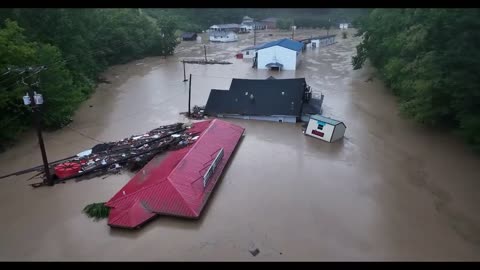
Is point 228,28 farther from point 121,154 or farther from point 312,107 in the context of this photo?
point 121,154

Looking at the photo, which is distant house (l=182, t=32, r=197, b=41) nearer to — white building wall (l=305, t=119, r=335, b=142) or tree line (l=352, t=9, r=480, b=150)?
tree line (l=352, t=9, r=480, b=150)

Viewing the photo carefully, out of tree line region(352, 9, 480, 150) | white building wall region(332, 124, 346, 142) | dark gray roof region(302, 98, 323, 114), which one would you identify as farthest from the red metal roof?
tree line region(352, 9, 480, 150)

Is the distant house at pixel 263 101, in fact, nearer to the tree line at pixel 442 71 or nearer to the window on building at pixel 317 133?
the window on building at pixel 317 133

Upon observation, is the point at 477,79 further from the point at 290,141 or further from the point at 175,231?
the point at 175,231

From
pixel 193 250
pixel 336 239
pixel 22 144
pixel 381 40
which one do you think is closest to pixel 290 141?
pixel 336 239

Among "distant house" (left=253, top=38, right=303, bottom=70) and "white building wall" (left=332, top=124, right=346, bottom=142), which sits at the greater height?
"distant house" (left=253, top=38, right=303, bottom=70)
